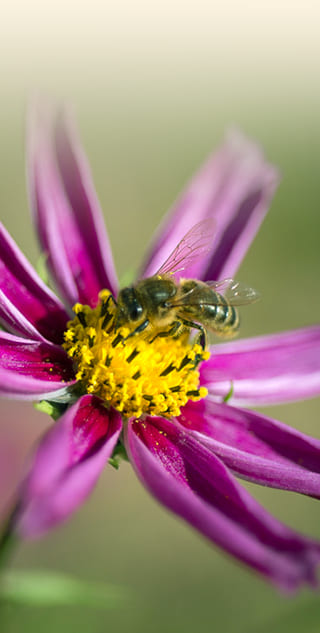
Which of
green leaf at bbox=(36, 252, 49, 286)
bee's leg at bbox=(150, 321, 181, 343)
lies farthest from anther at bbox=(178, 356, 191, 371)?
green leaf at bbox=(36, 252, 49, 286)

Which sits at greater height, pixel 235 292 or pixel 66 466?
pixel 66 466

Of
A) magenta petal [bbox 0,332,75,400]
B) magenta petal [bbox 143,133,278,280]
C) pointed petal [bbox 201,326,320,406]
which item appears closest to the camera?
magenta petal [bbox 0,332,75,400]

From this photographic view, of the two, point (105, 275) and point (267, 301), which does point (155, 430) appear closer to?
point (105, 275)

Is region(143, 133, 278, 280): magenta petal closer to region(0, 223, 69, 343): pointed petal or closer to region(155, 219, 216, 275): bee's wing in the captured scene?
region(155, 219, 216, 275): bee's wing

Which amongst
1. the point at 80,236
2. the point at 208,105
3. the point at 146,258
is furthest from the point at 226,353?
the point at 208,105

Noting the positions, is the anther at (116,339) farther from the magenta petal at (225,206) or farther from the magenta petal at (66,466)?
the magenta petal at (225,206)

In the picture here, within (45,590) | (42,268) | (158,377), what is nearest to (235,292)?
(158,377)

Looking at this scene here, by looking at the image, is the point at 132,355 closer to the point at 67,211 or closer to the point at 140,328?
the point at 140,328
